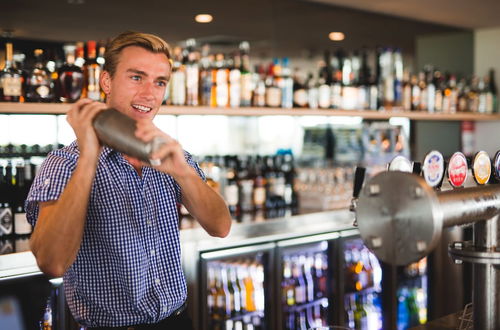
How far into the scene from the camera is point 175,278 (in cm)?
165

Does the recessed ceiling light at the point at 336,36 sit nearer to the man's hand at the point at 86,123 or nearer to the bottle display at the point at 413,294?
the bottle display at the point at 413,294

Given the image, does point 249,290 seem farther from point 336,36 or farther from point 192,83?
point 336,36

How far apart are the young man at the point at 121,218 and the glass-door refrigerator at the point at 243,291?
1.38 m

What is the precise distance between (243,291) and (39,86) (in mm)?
1458

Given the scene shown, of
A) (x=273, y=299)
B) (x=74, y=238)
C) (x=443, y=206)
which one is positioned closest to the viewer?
(x=443, y=206)

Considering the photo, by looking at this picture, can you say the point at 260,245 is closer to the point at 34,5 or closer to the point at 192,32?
the point at 192,32

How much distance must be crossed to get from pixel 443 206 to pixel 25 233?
2064mm

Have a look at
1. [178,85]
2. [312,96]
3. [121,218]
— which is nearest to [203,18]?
[178,85]

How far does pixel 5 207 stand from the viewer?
264 centimetres

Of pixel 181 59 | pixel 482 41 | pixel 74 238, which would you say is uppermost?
pixel 482 41

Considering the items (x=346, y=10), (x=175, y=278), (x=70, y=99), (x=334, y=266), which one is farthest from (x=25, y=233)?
(x=346, y=10)

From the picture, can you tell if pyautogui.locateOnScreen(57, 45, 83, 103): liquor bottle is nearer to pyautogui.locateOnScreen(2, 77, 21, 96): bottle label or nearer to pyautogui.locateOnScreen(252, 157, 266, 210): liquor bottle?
pyautogui.locateOnScreen(2, 77, 21, 96): bottle label

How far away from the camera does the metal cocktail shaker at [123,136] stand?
101cm

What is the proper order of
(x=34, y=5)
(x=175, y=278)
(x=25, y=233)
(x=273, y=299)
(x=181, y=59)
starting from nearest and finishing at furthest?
(x=175, y=278) → (x=25, y=233) → (x=34, y=5) → (x=273, y=299) → (x=181, y=59)
